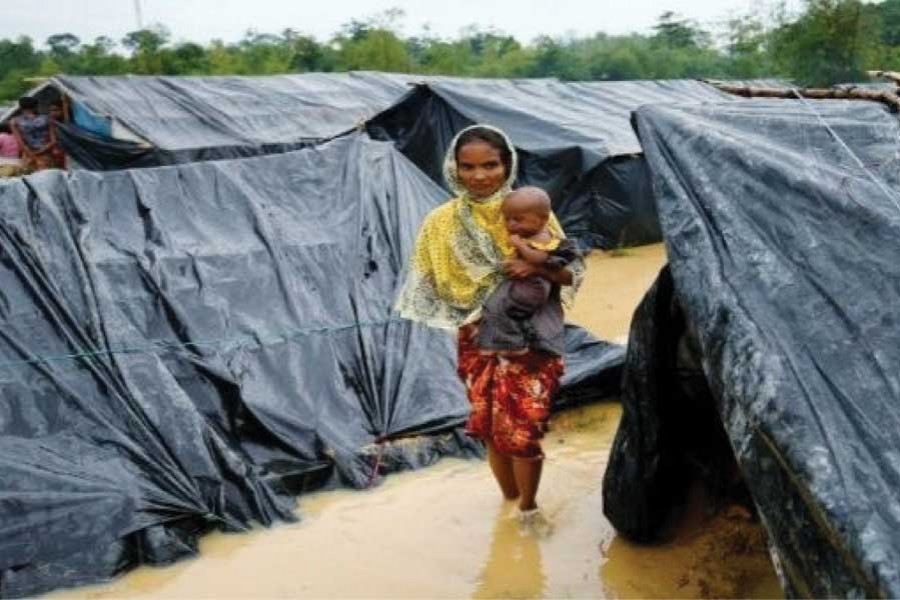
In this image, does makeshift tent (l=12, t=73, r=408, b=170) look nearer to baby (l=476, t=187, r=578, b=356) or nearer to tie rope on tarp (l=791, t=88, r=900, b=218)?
baby (l=476, t=187, r=578, b=356)

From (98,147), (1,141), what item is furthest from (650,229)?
(1,141)

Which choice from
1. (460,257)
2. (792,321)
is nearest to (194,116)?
(460,257)

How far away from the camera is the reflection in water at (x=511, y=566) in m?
2.92

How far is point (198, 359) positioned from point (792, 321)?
8.86 feet

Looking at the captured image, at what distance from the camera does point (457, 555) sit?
316 centimetres

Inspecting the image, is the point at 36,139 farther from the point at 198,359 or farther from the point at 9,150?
the point at 198,359

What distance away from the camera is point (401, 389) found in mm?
4281

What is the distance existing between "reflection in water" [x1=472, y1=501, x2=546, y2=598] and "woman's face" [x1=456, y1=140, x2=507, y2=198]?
122 cm

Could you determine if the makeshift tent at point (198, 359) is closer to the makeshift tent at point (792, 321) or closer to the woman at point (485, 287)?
the woman at point (485, 287)

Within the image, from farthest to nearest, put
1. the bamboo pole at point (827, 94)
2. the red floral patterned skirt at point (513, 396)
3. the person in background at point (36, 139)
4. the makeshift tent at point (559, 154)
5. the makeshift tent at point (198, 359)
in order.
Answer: the person in background at point (36, 139), the makeshift tent at point (559, 154), the makeshift tent at point (198, 359), the red floral patterned skirt at point (513, 396), the bamboo pole at point (827, 94)

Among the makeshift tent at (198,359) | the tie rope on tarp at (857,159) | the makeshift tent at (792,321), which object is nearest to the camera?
the makeshift tent at (792,321)

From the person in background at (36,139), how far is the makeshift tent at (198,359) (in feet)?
25.6

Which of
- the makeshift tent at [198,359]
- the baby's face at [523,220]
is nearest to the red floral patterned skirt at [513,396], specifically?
the baby's face at [523,220]

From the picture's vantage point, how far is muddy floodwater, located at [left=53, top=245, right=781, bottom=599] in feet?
9.49
